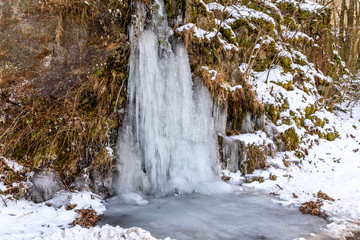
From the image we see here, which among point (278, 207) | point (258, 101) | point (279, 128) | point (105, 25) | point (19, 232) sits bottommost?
point (278, 207)

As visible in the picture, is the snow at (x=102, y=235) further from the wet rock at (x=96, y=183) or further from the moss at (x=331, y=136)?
the moss at (x=331, y=136)

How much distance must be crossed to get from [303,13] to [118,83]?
35.0 feet

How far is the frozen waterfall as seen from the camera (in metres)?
5.20

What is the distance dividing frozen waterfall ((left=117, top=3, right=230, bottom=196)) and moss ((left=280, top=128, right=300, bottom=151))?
2.72m

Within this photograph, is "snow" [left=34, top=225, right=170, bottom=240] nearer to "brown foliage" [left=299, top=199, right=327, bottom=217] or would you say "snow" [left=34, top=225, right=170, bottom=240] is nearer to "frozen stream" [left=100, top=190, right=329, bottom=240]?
"frozen stream" [left=100, top=190, right=329, bottom=240]

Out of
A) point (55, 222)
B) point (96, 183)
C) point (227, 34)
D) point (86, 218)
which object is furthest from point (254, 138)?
point (55, 222)

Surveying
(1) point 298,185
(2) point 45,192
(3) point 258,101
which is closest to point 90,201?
(2) point 45,192

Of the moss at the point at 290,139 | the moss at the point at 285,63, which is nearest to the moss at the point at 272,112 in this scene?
the moss at the point at 290,139

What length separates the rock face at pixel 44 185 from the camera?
409 cm

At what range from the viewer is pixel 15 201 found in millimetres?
3916

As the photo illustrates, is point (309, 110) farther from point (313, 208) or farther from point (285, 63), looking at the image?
point (313, 208)

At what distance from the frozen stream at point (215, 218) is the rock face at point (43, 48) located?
298 cm

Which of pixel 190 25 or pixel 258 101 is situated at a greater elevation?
pixel 190 25

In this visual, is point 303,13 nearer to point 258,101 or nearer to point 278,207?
point 258,101
